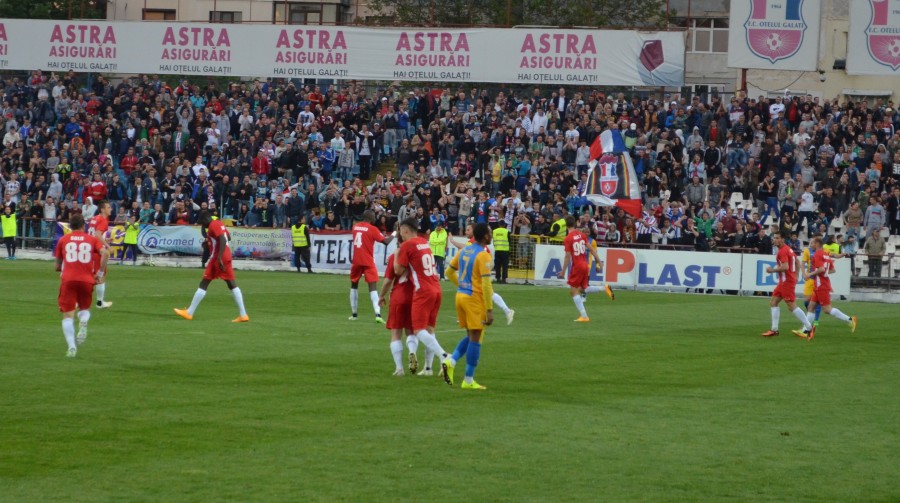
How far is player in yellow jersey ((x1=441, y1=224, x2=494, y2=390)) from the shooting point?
1423cm

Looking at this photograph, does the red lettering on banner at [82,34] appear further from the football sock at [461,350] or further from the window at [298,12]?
the football sock at [461,350]

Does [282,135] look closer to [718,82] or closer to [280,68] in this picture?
[280,68]

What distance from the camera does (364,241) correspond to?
22844 millimetres

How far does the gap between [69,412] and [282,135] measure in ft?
111

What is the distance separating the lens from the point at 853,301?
35375mm

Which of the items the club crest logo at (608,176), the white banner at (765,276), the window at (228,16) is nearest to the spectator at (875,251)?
the white banner at (765,276)

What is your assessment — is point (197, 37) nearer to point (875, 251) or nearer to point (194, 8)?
point (194, 8)

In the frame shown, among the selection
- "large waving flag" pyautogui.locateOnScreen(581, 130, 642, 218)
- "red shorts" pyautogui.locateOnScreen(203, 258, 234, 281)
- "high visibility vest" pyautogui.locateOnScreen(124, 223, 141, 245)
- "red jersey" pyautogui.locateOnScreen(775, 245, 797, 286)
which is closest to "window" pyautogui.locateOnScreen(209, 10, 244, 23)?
"high visibility vest" pyautogui.locateOnScreen(124, 223, 141, 245)

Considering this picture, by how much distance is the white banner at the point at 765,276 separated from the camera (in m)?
35.4

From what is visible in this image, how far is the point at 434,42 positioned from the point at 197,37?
9.55m

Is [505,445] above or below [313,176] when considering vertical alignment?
below

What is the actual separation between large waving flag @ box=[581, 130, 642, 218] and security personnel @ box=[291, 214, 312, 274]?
9.00 metres

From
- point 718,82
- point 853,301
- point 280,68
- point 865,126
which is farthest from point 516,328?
point 718,82

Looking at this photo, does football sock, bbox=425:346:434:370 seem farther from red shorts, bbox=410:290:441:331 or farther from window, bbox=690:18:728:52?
window, bbox=690:18:728:52
